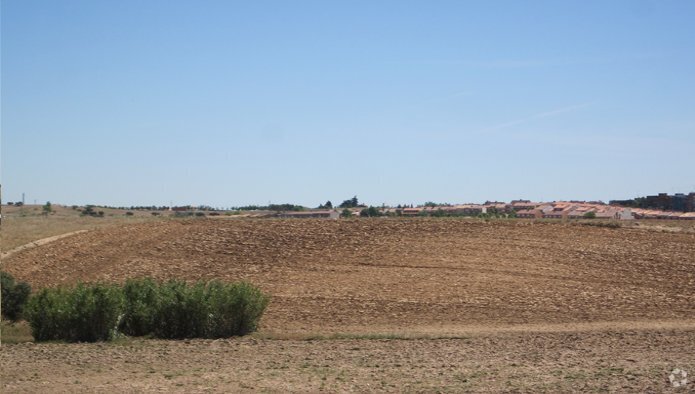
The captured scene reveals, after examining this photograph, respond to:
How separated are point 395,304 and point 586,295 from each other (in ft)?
30.7

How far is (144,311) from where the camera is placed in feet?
95.2

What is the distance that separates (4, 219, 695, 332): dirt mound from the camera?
37.6 m

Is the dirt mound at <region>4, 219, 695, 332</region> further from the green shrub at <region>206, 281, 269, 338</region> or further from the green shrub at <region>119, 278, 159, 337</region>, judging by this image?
the green shrub at <region>119, 278, 159, 337</region>

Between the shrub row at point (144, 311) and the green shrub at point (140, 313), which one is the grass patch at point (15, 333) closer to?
the shrub row at point (144, 311)

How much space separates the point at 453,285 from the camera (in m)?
42.3

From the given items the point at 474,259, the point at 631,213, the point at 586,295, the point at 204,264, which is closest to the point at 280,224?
the point at 204,264

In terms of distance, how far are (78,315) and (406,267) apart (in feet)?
74.9

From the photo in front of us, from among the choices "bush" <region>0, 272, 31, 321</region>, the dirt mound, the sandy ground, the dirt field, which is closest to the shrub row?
the dirt field

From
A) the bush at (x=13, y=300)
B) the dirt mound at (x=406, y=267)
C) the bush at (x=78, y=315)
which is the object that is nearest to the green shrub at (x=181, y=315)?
the bush at (x=78, y=315)

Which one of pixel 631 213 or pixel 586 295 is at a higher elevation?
pixel 631 213

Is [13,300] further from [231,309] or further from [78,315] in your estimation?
[231,309]

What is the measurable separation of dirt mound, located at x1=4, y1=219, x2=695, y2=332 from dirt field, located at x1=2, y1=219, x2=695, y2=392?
0.13 metres

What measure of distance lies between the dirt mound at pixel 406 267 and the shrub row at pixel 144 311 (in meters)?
4.87

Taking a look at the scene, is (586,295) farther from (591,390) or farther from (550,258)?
(591,390)
